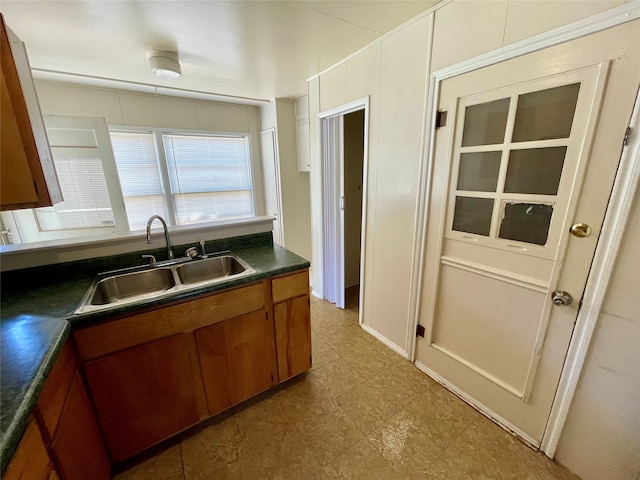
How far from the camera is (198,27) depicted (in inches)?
61.7

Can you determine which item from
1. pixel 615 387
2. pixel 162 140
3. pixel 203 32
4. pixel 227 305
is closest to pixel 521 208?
pixel 615 387

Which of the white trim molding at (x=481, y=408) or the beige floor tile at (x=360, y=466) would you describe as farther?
the white trim molding at (x=481, y=408)

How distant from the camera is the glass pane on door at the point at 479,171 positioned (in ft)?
4.42

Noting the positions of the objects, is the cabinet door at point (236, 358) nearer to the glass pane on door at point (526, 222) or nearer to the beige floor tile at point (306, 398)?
the beige floor tile at point (306, 398)

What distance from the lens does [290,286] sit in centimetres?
162

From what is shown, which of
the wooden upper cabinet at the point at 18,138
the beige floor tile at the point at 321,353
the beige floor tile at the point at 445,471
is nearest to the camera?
the wooden upper cabinet at the point at 18,138

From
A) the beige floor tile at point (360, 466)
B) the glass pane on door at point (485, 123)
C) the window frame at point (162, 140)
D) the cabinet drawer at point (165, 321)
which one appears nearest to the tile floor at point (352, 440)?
the beige floor tile at point (360, 466)

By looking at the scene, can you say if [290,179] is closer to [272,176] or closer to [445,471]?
[272,176]

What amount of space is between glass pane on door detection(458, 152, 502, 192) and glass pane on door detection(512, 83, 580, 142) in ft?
0.45

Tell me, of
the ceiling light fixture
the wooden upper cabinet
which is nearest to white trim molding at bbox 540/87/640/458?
the wooden upper cabinet

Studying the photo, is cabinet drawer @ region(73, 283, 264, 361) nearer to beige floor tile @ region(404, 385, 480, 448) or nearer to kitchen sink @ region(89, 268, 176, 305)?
kitchen sink @ region(89, 268, 176, 305)

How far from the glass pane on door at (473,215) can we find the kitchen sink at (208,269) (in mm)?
1337

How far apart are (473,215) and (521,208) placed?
230 mm

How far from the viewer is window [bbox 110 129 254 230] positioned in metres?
3.15
